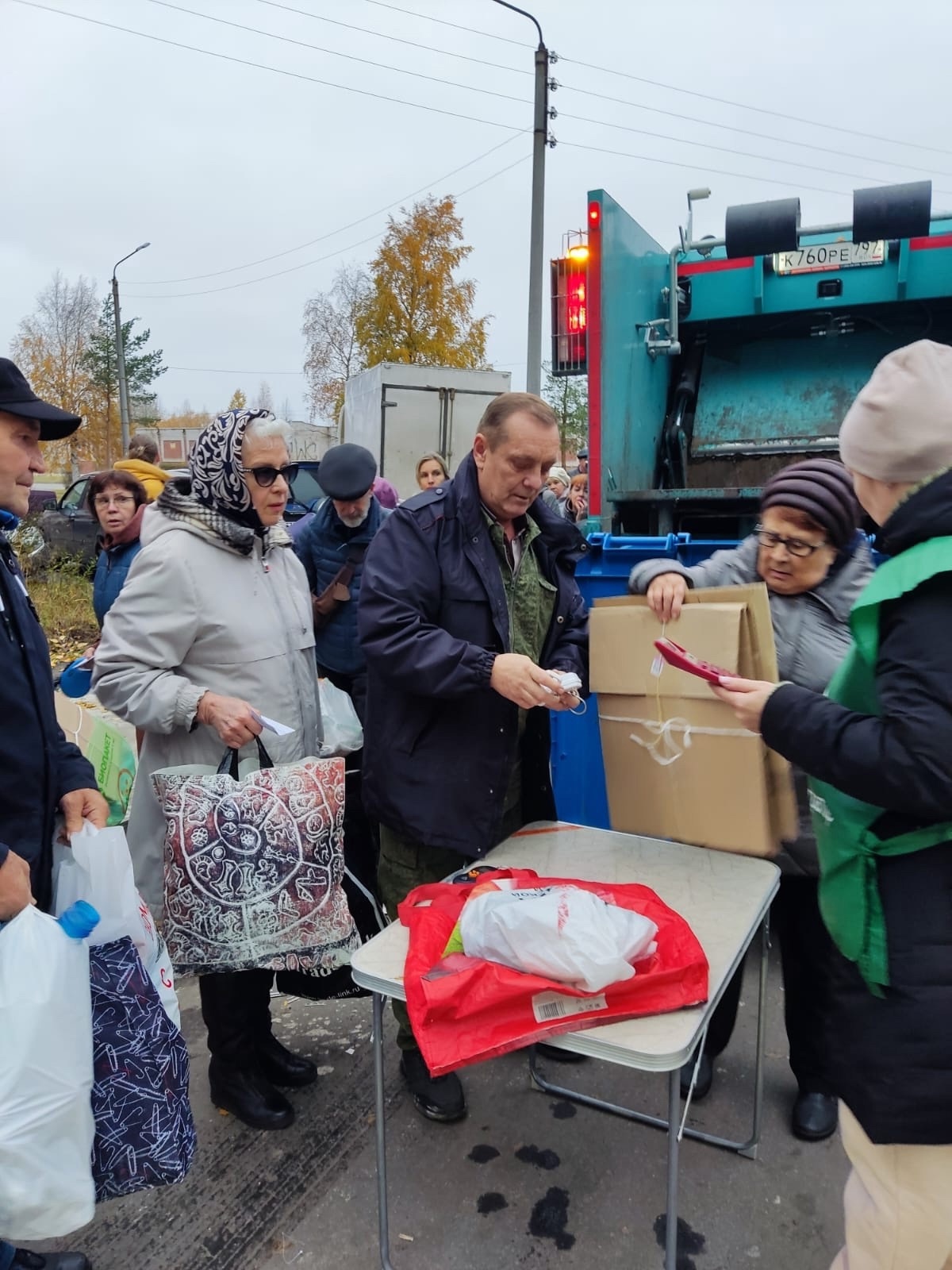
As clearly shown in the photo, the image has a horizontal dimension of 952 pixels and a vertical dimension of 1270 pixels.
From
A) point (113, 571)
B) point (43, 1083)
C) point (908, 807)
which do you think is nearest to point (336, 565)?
point (113, 571)

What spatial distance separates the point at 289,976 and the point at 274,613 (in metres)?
1.10

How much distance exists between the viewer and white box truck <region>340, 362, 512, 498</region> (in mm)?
10203

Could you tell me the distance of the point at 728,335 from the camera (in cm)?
458

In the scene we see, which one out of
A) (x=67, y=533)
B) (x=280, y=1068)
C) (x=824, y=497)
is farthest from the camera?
(x=67, y=533)

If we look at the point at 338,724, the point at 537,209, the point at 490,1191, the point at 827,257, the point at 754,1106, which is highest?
the point at 537,209

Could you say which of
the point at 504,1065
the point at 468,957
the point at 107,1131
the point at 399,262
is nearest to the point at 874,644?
the point at 468,957

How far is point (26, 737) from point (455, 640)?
88cm

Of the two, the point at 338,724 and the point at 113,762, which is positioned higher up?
the point at 338,724

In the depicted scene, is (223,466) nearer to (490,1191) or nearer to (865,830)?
(865,830)

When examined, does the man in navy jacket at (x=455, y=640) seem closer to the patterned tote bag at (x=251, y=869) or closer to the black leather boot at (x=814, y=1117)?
the patterned tote bag at (x=251, y=869)

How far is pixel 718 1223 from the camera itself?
6.40 feet

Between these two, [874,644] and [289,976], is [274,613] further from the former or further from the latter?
[874,644]

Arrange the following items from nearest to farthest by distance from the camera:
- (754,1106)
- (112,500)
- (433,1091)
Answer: (754,1106) → (433,1091) → (112,500)

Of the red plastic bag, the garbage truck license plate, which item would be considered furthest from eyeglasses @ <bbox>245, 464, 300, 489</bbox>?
the garbage truck license plate
